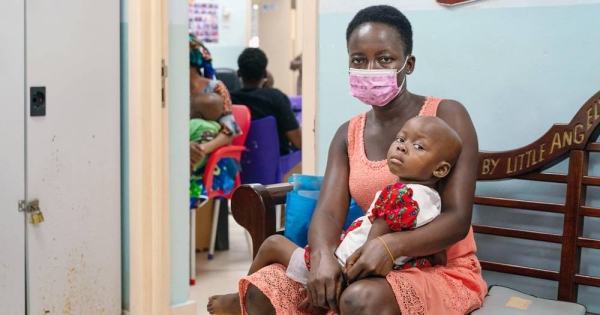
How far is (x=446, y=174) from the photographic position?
6.59 feet

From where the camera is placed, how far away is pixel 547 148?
2264 mm

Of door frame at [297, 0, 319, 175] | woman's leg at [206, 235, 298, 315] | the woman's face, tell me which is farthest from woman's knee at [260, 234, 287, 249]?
door frame at [297, 0, 319, 175]

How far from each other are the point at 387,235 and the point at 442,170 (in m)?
0.24

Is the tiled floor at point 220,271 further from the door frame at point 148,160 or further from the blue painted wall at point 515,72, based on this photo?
the blue painted wall at point 515,72

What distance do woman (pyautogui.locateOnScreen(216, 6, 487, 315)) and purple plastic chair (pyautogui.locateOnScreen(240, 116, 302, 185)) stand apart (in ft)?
7.73

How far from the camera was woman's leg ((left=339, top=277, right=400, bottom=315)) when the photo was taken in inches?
70.4

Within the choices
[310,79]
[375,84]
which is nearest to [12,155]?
[310,79]

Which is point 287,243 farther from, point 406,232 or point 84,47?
point 84,47

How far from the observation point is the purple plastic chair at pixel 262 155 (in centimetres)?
466

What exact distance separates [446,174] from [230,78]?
4.53 m

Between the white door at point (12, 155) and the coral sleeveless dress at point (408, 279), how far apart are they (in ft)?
3.92

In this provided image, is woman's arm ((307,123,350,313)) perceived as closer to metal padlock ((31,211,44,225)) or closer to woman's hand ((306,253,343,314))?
woman's hand ((306,253,343,314))

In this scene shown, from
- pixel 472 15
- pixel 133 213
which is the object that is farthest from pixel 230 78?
pixel 472 15

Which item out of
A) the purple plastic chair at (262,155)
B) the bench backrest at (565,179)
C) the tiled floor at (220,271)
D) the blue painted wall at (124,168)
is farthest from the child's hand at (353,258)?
the purple plastic chair at (262,155)
